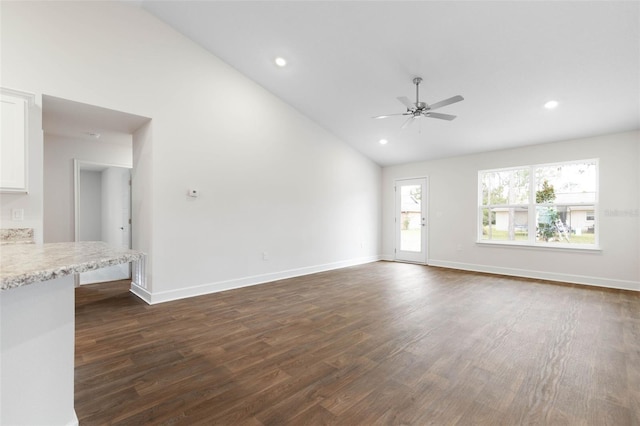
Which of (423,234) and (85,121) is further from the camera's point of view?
(423,234)

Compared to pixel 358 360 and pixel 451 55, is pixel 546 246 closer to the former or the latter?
pixel 451 55

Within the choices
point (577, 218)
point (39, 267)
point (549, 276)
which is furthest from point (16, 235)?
point (577, 218)

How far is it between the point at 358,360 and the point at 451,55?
3655 millimetres

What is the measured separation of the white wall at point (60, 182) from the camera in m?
4.36

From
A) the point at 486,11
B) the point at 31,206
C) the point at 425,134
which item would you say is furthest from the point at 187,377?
the point at 425,134

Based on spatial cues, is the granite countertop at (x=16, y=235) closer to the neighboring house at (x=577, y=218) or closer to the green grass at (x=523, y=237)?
the green grass at (x=523, y=237)

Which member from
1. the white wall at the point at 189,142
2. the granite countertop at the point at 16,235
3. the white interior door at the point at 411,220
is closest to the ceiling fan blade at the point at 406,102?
the white wall at the point at 189,142

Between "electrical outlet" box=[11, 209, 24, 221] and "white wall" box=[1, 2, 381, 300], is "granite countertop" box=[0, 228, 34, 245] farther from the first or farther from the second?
"white wall" box=[1, 2, 381, 300]

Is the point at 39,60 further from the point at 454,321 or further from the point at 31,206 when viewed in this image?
the point at 454,321

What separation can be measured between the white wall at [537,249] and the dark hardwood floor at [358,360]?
2.94 feet

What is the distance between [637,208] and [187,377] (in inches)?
266

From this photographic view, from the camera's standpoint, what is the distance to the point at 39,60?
2.92m

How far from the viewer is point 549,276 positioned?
5.24 metres

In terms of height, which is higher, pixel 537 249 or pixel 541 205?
pixel 541 205
